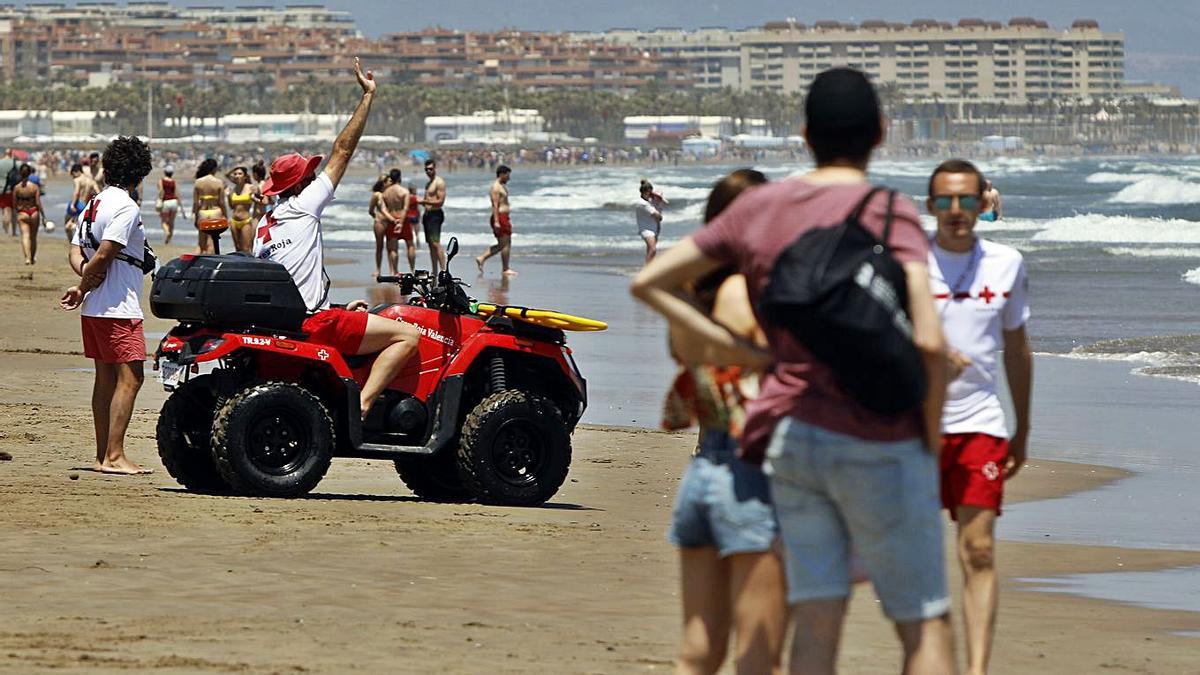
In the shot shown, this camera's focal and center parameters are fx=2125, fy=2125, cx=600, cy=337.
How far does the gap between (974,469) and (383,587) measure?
2148 millimetres

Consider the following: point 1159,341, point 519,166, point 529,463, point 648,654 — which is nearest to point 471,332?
point 529,463

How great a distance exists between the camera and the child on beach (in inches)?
170

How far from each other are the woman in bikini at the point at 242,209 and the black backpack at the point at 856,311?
19.4 meters

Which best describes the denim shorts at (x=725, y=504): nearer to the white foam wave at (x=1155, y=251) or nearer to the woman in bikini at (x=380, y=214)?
the woman in bikini at (x=380, y=214)

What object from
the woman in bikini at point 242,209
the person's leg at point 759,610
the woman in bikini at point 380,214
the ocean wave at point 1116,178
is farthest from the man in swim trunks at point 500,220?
the ocean wave at point 1116,178

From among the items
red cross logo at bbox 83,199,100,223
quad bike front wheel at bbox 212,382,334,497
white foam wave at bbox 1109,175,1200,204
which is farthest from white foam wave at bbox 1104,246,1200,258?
white foam wave at bbox 1109,175,1200,204

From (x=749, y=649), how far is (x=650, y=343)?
1358 cm

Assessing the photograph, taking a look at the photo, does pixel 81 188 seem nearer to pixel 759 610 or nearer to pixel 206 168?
pixel 206 168

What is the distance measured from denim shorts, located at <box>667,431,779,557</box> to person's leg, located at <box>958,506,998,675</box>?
1.29m

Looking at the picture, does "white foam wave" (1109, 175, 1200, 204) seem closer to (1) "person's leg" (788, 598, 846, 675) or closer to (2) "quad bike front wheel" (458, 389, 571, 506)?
(2) "quad bike front wheel" (458, 389, 571, 506)

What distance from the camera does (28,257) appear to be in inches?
1084

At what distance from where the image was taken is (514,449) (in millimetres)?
8938

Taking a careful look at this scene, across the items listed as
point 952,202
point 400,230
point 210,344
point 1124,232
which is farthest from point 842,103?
point 1124,232

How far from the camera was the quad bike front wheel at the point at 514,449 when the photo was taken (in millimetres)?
8797
